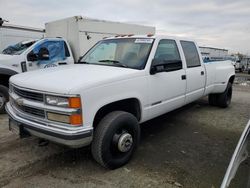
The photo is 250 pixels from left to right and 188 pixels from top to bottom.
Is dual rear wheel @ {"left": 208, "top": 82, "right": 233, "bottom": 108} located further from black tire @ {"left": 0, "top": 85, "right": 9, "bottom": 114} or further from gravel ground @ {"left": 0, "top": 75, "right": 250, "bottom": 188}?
black tire @ {"left": 0, "top": 85, "right": 9, "bottom": 114}

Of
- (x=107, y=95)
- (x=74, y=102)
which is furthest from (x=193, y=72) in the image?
(x=74, y=102)

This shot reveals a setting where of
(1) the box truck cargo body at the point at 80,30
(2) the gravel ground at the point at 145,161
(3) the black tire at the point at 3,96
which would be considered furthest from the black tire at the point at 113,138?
(1) the box truck cargo body at the point at 80,30

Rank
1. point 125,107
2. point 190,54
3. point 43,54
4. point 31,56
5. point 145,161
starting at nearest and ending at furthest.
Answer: point 145,161, point 125,107, point 190,54, point 31,56, point 43,54

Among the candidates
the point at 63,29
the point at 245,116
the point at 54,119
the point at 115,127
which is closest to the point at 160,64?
the point at 115,127

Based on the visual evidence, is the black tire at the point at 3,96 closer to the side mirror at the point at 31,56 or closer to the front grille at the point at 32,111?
the side mirror at the point at 31,56

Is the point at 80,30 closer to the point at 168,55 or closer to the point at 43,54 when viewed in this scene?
the point at 43,54

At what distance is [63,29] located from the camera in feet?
26.4

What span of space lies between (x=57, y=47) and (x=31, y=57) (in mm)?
1018

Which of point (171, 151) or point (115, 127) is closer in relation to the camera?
point (115, 127)

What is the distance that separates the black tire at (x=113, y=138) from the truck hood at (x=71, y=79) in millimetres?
530

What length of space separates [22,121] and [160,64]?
2.25 meters

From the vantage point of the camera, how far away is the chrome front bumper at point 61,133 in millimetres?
2713

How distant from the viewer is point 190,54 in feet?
16.6

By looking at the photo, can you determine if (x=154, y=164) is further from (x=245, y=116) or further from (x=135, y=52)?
(x=245, y=116)
